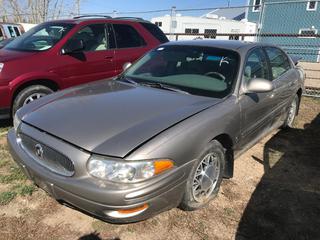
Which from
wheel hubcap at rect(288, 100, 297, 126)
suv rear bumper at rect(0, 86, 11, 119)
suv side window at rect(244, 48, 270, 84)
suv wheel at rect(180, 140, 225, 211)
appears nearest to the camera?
suv wheel at rect(180, 140, 225, 211)

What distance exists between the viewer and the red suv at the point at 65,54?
512cm

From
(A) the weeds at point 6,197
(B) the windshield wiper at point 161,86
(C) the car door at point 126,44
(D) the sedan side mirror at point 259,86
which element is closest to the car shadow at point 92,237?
(A) the weeds at point 6,197

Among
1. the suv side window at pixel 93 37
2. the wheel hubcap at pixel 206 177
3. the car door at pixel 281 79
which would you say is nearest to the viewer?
the wheel hubcap at pixel 206 177

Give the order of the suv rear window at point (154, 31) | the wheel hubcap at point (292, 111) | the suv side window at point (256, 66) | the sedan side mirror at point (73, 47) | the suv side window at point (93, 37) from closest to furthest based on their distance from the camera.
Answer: the suv side window at point (256, 66)
the sedan side mirror at point (73, 47)
the wheel hubcap at point (292, 111)
the suv side window at point (93, 37)
the suv rear window at point (154, 31)

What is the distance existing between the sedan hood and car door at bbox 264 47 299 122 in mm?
1574

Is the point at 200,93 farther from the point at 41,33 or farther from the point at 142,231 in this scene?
the point at 41,33

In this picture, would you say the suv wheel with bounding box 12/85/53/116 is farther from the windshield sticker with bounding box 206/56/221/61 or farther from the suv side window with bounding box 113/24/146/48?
the windshield sticker with bounding box 206/56/221/61


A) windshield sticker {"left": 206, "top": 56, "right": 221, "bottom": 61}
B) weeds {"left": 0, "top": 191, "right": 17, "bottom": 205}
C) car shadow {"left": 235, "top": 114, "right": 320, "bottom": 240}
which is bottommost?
car shadow {"left": 235, "top": 114, "right": 320, "bottom": 240}

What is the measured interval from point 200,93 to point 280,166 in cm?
174

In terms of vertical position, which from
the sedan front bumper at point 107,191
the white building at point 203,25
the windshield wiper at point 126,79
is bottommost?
the white building at point 203,25

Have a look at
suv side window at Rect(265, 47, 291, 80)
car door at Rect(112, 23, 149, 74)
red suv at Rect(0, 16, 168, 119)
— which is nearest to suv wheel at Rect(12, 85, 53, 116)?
red suv at Rect(0, 16, 168, 119)

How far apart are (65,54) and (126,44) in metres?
1.35

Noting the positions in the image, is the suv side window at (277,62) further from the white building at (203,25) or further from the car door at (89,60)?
the white building at (203,25)

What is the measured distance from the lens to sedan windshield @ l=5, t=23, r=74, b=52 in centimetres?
567
